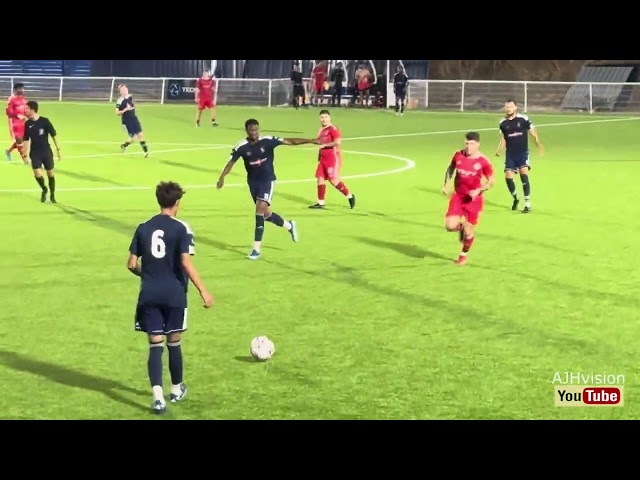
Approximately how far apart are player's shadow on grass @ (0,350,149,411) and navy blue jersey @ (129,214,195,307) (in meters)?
1.15

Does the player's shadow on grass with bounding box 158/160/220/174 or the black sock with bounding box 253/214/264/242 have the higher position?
the player's shadow on grass with bounding box 158/160/220/174

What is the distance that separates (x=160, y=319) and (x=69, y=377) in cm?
181

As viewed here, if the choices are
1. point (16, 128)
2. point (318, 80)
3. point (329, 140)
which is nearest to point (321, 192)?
point (329, 140)

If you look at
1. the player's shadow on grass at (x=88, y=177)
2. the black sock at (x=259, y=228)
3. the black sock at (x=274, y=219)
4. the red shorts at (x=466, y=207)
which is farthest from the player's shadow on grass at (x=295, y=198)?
the red shorts at (x=466, y=207)

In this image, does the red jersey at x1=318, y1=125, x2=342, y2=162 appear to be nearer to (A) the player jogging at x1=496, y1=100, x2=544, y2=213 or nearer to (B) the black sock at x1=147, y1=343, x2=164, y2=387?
(A) the player jogging at x1=496, y1=100, x2=544, y2=213

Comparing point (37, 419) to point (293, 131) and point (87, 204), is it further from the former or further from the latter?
point (293, 131)

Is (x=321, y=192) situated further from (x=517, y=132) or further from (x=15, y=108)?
(x=15, y=108)

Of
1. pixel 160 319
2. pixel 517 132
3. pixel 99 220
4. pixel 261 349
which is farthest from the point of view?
pixel 517 132

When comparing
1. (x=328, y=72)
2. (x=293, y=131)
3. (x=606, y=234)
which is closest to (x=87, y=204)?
(x=606, y=234)

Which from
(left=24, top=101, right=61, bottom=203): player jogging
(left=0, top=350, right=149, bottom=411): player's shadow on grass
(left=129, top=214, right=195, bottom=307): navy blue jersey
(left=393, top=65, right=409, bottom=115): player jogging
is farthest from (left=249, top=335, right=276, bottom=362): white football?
(left=393, top=65, right=409, bottom=115): player jogging

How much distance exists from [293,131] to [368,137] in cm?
296

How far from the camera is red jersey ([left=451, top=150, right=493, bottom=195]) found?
14391 mm

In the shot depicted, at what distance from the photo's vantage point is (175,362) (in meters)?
8.31

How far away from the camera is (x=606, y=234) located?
56.5 feet
